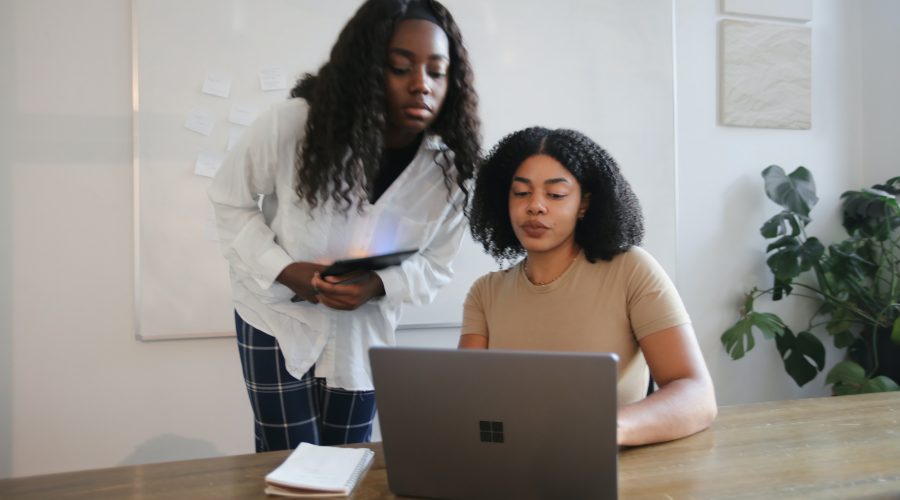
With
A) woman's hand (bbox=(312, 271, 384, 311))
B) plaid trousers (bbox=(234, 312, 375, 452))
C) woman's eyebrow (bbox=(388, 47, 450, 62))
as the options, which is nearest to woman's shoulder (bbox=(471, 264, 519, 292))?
woman's hand (bbox=(312, 271, 384, 311))

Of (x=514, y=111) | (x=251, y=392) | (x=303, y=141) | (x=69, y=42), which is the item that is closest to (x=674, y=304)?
(x=303, y=141)

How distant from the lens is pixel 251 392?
1.56 m

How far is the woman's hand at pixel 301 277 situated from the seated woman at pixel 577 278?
0.35m

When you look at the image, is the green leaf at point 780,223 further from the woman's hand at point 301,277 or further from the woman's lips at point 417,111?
the woman's hand at point 301,277

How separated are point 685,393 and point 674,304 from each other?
0.20m

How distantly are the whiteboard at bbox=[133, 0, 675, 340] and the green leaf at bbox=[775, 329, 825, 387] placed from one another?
69cm

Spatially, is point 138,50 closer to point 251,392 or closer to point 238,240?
point 238,240

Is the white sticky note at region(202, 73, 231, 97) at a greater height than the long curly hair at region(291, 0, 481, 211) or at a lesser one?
greater

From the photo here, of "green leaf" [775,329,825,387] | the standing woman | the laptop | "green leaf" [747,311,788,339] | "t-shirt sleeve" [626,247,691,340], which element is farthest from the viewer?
"green leaf" [775,329,825,387]

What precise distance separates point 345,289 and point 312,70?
1427 mm

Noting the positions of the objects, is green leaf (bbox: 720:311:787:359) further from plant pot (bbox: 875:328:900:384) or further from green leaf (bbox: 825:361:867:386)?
plant pot (bbox: 875:328:900:384)

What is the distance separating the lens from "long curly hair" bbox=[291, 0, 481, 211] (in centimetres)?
139

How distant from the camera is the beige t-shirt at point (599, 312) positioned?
133cm

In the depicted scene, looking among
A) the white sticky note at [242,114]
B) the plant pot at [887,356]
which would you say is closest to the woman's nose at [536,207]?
the white sticky note at [242,114]
